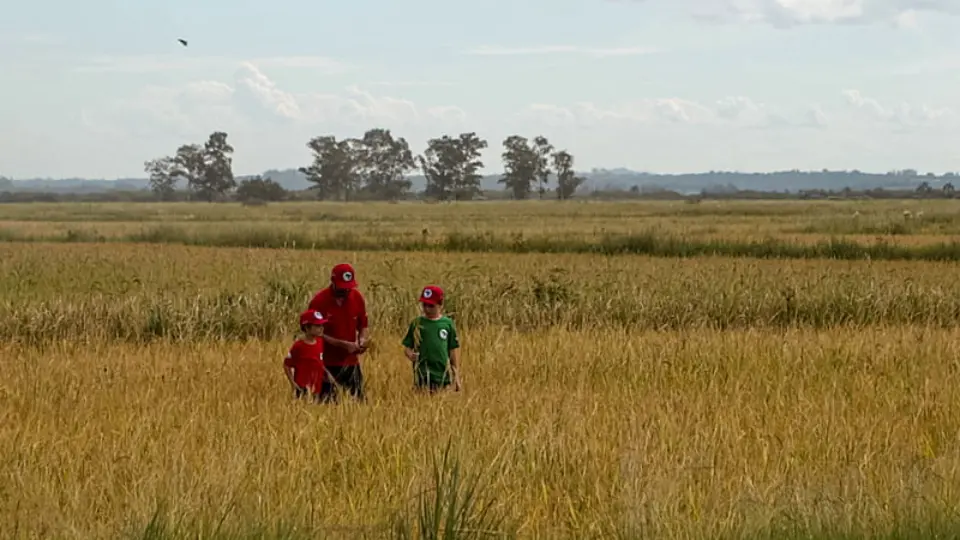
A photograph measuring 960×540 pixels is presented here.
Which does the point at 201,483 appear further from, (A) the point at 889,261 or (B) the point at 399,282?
(A) the point at 889,261

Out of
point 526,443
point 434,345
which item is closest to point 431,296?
point 434,345

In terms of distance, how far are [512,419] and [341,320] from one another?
209cm

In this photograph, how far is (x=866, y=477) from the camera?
6.40 metres

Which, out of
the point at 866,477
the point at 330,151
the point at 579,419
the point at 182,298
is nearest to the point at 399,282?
the point at 182,298

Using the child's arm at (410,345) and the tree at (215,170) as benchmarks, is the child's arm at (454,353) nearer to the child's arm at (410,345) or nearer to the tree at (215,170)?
the child's arm at (410,345)

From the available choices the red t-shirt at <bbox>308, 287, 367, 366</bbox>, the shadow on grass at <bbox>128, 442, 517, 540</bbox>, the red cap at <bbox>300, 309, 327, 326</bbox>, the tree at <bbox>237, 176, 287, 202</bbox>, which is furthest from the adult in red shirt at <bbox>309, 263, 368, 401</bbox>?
the tree at <bbox>237, 176, 287, 202</bbox>

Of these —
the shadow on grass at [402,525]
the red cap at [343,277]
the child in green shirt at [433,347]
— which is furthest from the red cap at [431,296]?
the shadow on grass at [402,525]

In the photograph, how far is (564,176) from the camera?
152500 mm

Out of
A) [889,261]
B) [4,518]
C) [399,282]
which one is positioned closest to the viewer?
[4,518]

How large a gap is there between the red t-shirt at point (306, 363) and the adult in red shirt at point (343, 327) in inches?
8.3

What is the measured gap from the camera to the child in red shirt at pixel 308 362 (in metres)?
8.84

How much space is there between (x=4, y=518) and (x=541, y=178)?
14919 centimetres

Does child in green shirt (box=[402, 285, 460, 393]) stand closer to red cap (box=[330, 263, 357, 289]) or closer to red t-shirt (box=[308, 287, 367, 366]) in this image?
red t-shirt (box=[308, 287, 367, 366])

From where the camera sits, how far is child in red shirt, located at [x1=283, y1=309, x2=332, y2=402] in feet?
29.0
